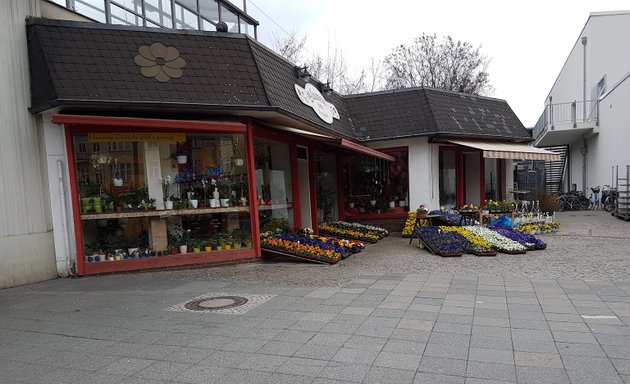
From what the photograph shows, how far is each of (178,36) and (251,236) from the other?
14.1ft

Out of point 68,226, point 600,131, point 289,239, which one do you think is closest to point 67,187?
point 68,226

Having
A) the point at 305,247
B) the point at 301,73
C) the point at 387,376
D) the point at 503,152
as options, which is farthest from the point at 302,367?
the point at 503,152

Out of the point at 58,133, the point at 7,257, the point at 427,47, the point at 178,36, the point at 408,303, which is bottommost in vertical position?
the point at 408,303

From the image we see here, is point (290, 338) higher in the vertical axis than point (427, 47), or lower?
lower

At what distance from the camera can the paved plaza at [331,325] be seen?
3.54m

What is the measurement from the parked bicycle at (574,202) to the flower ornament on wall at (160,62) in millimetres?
19658

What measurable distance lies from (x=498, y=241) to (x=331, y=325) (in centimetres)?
621

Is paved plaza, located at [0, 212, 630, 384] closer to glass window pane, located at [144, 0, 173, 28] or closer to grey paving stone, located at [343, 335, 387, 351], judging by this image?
grey paving stone, located at [343, 335, 387, 351]

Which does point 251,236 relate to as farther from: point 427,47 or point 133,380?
point 427,47

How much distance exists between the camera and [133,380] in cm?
346

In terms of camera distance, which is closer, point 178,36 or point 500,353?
point 500,353

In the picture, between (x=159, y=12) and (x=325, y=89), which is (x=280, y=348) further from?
(x=159, y=12)

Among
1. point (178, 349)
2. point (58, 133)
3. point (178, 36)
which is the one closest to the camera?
point (178, 349)

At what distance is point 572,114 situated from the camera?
22.3 metres
